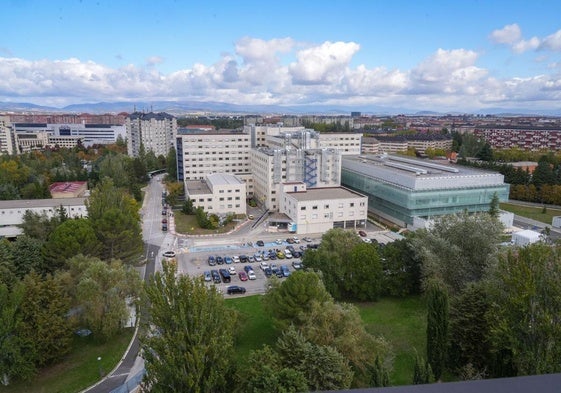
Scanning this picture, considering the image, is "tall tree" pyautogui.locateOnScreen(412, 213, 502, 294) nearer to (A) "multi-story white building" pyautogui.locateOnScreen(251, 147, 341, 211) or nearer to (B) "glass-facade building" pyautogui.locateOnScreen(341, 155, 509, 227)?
(B) "glass-facade building" pyautogui.locateOnScreen(341, 155, 509, 227)

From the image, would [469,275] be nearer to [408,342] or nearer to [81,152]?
[408,342]

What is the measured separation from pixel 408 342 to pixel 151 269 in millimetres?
15618

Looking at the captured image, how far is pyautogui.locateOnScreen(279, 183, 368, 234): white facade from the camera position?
106 feet

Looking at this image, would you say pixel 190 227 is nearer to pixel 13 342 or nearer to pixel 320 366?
pixel 13 342

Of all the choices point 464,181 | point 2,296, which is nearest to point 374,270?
point 2,296

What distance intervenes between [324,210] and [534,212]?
2253cm

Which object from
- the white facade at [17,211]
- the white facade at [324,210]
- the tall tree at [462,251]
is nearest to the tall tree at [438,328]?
the tall tree at [462,251]

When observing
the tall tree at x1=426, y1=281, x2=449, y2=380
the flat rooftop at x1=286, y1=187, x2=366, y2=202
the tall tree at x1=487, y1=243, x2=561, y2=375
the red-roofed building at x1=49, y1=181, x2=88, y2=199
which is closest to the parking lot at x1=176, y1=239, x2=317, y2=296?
the flat rooftop at x1=286, y1=187, x2=366, y2=202

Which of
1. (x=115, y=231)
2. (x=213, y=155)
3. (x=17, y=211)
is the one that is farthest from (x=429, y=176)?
(x=17, y=211)

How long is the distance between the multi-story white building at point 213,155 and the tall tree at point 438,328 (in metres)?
33.9

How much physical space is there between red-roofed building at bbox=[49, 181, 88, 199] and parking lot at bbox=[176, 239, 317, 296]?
1724cm

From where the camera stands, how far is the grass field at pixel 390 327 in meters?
15.1

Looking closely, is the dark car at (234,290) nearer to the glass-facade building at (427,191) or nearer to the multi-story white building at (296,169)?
the glass-facade building at (427,191)

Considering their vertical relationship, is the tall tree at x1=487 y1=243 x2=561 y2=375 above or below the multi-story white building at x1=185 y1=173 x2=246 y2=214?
above
